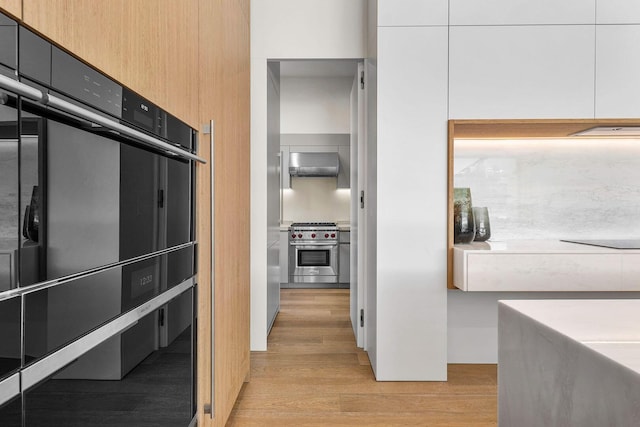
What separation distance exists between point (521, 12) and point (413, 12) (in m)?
0.64

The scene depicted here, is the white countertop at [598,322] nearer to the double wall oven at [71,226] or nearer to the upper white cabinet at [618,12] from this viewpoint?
the double wall oven at [71,226]

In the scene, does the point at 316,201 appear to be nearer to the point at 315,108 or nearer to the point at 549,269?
the point at 315,108

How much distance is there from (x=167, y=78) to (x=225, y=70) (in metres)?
0.79

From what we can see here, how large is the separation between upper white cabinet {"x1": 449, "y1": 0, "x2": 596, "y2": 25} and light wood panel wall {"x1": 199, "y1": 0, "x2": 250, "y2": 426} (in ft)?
4.27

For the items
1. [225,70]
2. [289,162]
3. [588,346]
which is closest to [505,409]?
[588,346]

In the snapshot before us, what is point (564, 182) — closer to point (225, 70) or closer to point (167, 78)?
point (225, 70)

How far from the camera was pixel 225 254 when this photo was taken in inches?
75.0

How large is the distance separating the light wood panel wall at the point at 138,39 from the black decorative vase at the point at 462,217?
1.84m

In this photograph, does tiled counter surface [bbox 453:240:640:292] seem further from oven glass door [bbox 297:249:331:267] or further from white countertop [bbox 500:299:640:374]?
oven glass door [bbox 297:249:331:267]

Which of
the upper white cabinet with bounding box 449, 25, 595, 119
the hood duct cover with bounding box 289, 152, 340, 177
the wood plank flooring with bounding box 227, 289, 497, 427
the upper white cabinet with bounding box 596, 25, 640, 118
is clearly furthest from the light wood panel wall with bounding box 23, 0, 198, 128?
the hood duct cover with bounding box 289, 152, 340, 177

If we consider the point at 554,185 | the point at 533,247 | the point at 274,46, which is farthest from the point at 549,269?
the point at 274,46

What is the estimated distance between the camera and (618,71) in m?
2.57

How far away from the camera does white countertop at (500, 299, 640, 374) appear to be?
65 centimetres

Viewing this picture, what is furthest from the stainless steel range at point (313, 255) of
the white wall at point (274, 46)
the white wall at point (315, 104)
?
the white wall at point (274, 46)
